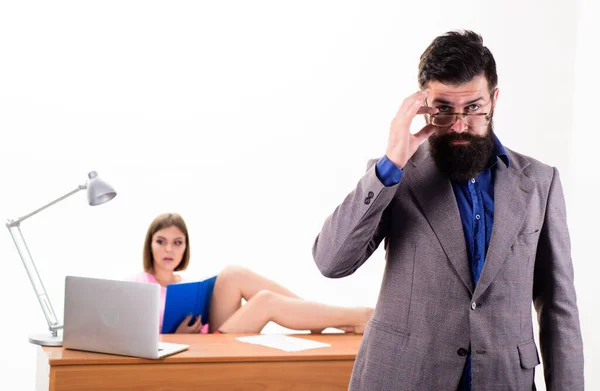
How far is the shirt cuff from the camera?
1.53 meters

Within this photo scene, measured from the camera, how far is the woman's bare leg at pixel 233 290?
386cm

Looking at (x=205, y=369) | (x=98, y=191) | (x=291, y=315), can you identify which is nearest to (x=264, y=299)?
(x=291, y=315)

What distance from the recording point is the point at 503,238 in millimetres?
1597

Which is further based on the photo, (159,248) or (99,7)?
(99,7)

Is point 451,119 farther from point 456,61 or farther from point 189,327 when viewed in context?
point 189,327

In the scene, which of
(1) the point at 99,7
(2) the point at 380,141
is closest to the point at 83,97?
(1) the point at 99,7

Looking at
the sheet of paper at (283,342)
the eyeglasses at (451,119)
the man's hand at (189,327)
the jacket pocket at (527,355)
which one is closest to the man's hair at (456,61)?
the eyeglasses at (451,119)

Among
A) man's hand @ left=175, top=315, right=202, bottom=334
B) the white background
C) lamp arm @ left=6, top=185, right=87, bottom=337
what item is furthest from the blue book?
the white background

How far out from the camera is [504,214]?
1.63 metres

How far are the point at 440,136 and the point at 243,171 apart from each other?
3.20m

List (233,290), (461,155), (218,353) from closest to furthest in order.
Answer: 1. (461,155)
2. (218,353)
3. (233,290)

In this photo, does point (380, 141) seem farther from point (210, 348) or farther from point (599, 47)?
point (210, 348)

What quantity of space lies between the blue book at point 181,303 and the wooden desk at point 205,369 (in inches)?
13.0

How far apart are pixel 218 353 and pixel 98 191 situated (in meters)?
0.77
